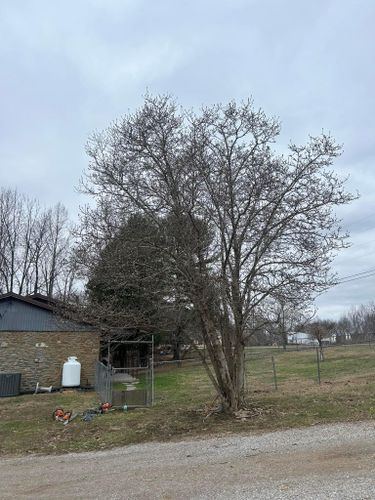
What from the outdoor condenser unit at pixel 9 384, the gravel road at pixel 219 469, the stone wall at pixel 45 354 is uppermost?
the stone wall at pixel 45 354

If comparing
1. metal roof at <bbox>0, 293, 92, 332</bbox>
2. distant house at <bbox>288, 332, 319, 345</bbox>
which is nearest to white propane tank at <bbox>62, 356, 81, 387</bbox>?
metal roof at <bbox>0, 293, 92, 332</bbox>

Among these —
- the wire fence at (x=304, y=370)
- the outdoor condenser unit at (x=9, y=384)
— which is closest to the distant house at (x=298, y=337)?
the wire fence at (x=304, y=370)

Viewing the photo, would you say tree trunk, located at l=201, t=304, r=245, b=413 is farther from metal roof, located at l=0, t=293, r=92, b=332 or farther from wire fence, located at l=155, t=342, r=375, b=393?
metal roof, located at l=0, t=293, r=92, b=332

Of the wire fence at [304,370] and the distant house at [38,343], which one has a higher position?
the distant house at [38,343]

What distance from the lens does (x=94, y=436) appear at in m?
10.8

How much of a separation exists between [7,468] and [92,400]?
9.97 meters

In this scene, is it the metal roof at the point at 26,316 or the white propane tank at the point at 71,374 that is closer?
the white propane tank at the point at 71,374

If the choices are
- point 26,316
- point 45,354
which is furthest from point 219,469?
point 26,316

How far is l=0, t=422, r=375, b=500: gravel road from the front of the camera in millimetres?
6027

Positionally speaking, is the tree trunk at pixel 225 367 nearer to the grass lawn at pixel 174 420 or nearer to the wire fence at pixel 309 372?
the grass lawn at pixel 174 420

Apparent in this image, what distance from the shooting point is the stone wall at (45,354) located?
2347 centimetres

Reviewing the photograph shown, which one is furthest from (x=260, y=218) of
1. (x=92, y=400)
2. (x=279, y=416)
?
(x=92, y=400)

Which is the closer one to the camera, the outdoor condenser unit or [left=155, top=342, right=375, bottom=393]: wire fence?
[left=155, top=342, right=375, bottom=393]: wire fence

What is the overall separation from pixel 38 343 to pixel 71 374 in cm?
241
